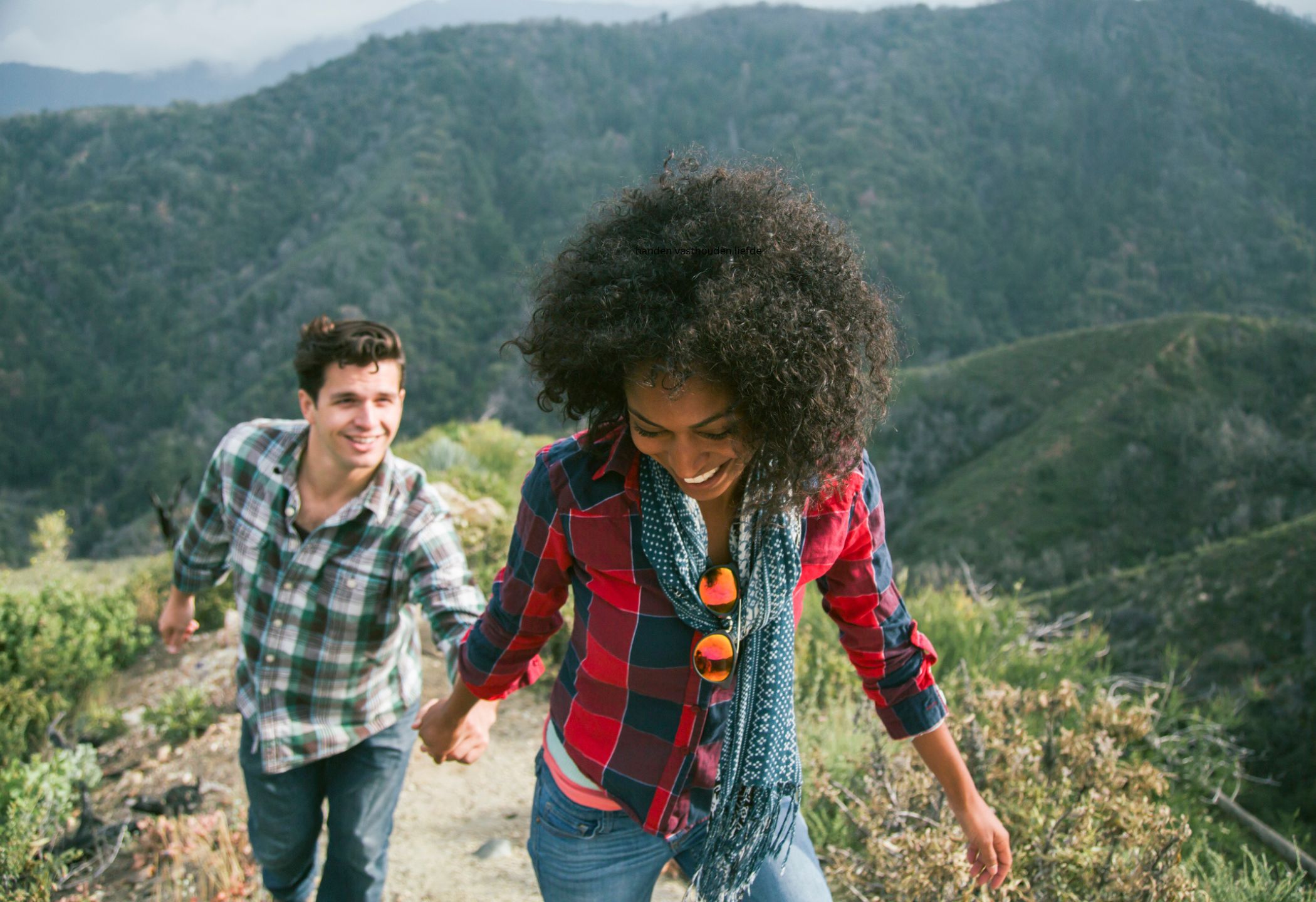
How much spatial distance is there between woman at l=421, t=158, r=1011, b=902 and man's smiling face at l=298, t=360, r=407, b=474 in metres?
0.70

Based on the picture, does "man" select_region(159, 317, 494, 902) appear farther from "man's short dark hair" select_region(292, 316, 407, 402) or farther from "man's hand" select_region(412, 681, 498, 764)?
"man's hand" select_region(412, 681, 498, 764)

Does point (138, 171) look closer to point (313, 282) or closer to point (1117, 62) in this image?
point (313, 282)

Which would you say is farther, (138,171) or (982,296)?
(138,171)

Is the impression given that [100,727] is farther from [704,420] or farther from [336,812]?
[704,420]

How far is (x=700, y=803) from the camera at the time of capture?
4.48ft

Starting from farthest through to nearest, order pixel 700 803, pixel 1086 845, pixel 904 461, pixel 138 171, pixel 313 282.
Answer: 1. pixel 138 171
2. pixel 313 282
3. pixel 904 461
4. pixel 1086 845
5. pixel 700 803

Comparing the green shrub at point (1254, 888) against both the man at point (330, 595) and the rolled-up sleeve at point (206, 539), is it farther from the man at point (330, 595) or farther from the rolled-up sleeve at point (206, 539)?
the rolled-up sleeve at point (206, 539)

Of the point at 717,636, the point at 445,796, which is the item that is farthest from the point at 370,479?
the point at 445,796

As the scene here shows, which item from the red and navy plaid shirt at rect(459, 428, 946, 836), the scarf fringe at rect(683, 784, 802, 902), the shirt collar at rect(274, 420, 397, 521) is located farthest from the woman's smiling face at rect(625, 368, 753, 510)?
the shirt collar at rect(274, 420, 397, 521)

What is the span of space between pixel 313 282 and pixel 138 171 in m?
22.3

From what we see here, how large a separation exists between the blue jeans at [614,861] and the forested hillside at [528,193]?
38330 millimetres

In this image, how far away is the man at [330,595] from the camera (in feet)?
6.45

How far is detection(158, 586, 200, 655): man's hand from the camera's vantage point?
7.41ft

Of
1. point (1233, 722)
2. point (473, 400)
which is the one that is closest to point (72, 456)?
point (473, 400)
